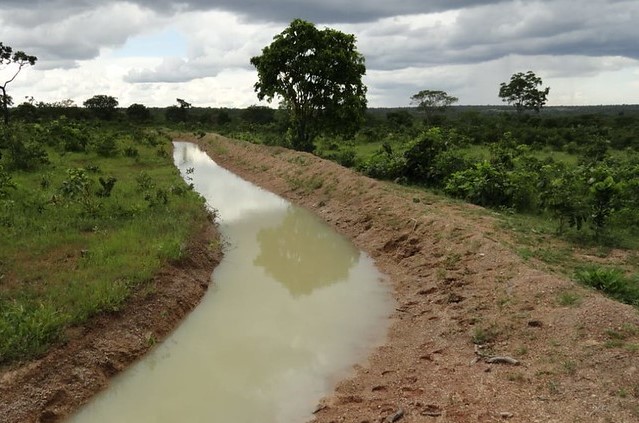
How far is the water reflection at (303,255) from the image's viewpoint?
10958 millimetres

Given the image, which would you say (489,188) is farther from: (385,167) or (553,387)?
(553,387)

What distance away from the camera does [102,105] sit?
68.7 m

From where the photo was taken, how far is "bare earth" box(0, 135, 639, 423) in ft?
17.4

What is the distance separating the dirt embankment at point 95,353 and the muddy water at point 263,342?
212 millimetres

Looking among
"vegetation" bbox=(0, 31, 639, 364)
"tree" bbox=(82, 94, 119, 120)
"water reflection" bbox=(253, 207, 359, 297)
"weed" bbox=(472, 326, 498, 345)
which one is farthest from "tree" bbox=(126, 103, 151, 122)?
"weed" bbox=(472, 326, 498, 345)

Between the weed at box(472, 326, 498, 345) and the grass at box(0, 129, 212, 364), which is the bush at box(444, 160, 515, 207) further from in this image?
the grass at box(0, 129, 212, 364)

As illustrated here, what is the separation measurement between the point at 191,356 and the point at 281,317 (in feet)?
6.11

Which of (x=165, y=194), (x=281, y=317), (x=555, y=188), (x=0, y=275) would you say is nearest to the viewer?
(x=0, y=275)

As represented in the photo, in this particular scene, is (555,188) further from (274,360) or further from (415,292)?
(274,360)

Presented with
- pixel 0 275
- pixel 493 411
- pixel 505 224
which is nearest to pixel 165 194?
pixel 0 275

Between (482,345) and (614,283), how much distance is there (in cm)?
245

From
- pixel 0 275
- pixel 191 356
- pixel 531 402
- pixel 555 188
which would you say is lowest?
pixel 191 356

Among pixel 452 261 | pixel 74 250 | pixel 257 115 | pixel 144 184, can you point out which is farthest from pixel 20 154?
pixel 257 115

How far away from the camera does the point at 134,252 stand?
31.7 feet
